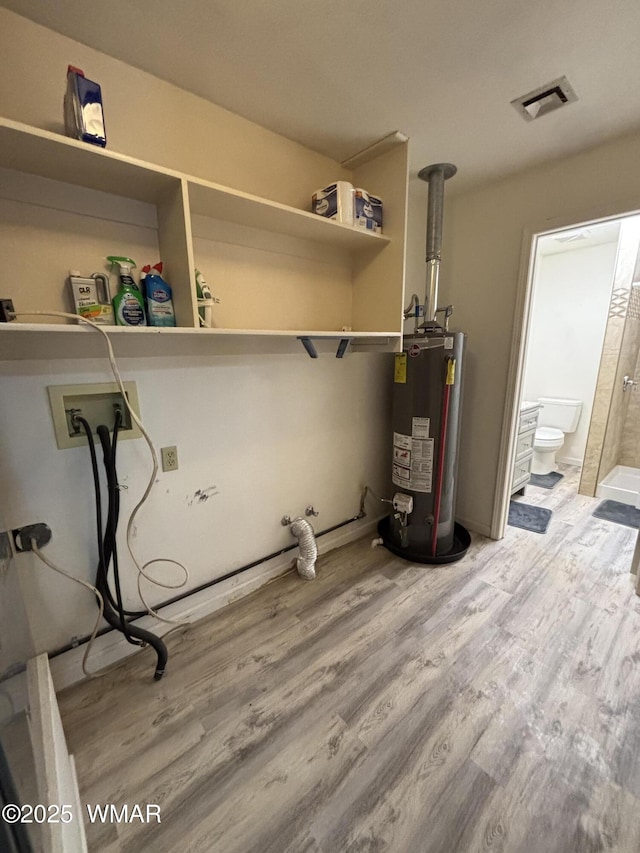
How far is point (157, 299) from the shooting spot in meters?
1.15

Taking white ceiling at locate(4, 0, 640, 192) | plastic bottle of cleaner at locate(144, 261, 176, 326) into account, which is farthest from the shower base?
plastic bottle of cleaner at locate(144, 261, 176, 326)

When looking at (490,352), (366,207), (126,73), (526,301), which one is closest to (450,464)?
(490,352)

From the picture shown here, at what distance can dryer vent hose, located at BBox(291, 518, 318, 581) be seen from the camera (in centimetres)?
194

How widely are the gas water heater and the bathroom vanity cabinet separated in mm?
1003

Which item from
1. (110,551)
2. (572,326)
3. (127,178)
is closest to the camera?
(127,178)

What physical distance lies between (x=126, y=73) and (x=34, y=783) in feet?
6.41

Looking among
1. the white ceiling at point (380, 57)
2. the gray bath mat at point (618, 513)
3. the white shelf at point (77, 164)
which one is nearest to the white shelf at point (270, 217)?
the white shelf at point (77, 164)

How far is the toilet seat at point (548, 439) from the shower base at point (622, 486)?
1.60 ft

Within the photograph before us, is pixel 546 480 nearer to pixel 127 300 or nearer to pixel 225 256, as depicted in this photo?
pixel 225 256

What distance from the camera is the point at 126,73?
1154 millimetres

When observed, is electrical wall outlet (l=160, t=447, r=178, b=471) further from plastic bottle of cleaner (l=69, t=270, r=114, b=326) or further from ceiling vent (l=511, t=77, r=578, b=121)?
ceiling vent (l=511, t=77, r=578, b=121)

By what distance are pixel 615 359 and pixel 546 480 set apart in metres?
1.24

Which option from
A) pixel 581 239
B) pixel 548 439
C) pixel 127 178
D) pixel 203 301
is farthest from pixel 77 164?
pixel 581 239

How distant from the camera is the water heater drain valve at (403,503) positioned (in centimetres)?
209
